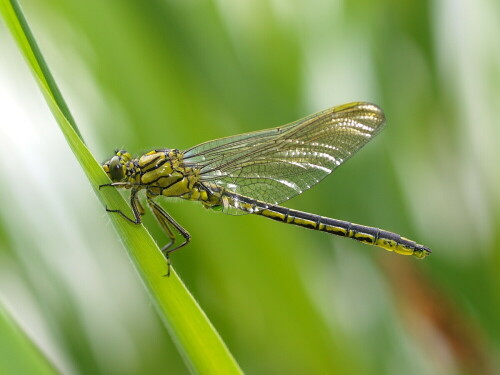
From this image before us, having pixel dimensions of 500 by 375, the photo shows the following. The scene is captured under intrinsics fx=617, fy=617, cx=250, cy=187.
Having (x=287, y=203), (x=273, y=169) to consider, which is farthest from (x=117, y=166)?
(x=287, y=203)

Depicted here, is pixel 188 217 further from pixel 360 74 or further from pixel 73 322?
pixel 360 74

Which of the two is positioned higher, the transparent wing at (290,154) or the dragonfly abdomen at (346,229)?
the transparent wing at (290,154)

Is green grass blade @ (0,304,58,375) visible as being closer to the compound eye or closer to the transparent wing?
the compound eye

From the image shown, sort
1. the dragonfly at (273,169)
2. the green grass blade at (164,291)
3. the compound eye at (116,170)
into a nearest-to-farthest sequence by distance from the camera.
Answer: the green grass blade at (164,291) → the compound eye at (116,170) → the dragonfly at (273,169)

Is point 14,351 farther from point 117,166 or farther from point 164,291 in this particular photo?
point 117,166

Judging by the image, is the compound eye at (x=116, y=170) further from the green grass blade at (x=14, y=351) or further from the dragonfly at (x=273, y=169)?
the green grass blade at (x=14, y=351)

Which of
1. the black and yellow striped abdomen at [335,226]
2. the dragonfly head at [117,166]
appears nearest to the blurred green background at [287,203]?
the black and yellow striped abdomen at [335,226]
